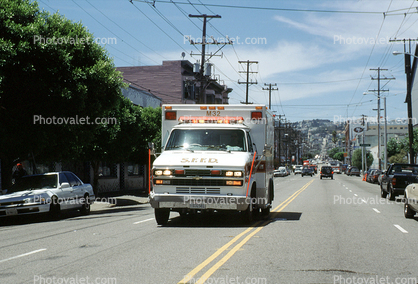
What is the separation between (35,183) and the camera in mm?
17172

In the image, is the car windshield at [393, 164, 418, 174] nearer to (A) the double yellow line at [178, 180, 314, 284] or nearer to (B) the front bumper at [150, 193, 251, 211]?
(A) the double yellow line at [178, 180, 314, 284]

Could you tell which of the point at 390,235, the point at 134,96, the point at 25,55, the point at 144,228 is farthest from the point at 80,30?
the point at 134,96

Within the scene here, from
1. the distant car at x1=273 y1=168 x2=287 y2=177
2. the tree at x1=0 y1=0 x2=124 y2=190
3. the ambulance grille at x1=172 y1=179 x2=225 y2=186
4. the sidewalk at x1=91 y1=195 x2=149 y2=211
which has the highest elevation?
the tree at x1=0 y1=0 x2=124 y2=190

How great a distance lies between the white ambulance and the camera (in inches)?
467

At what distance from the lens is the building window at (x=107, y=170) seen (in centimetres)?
3488

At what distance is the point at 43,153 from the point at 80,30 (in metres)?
4.88

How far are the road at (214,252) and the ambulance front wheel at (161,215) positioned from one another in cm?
17

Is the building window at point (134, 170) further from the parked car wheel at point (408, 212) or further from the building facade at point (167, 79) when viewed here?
the parked car wheel at point (408, 212)

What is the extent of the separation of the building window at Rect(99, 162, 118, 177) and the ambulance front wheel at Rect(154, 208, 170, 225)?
2236 cm

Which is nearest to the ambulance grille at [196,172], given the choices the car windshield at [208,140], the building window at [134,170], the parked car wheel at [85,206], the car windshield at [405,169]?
the car windshield at [208,140]

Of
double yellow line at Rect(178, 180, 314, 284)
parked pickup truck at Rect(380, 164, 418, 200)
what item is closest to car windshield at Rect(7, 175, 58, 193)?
double yellow line at Rect(178, 180, 314, 284)

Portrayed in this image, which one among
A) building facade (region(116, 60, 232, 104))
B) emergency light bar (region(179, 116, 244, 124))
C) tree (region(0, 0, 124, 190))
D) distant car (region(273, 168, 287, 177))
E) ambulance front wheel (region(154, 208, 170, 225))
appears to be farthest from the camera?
distant car (region(273, 168, 287, 177))

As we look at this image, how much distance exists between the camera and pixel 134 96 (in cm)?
3966

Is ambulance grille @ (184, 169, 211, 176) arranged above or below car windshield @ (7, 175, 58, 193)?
above
